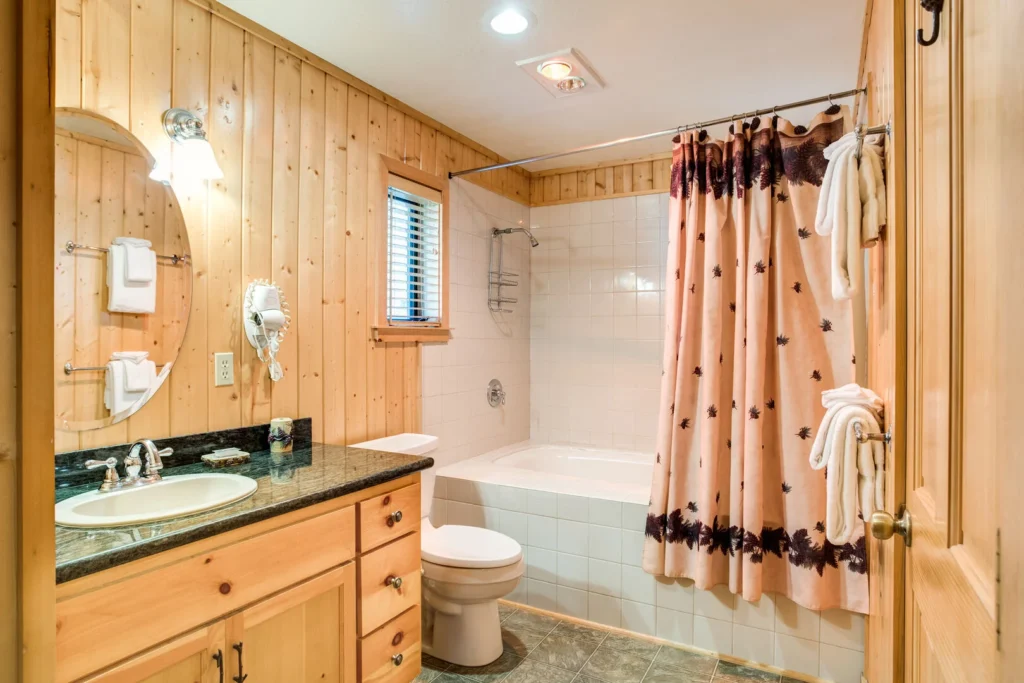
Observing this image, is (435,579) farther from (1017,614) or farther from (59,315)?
(1017,614)

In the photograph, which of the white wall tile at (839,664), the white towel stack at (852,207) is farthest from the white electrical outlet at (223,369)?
the white wall tile at (839,664)

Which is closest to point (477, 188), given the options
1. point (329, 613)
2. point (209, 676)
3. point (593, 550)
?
point (593, 550)

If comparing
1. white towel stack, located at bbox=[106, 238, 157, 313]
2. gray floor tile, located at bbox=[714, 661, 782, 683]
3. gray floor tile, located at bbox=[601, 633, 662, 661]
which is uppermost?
white towel stack, located at bbox=[106, 238, 157, 313]

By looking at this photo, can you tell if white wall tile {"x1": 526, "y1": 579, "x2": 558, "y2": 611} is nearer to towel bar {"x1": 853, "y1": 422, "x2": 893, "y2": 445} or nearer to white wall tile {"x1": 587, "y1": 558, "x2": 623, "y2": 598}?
white wall tile {"x1": 587, "y1": 558, "x2": 623, "y2": 598}

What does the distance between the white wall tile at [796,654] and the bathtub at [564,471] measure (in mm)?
742

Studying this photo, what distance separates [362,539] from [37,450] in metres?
1.27

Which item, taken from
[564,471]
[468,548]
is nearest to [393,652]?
[468,548]

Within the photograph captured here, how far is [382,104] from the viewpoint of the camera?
2664 mm

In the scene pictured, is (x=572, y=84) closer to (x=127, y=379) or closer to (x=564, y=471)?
(x=127, y=379)

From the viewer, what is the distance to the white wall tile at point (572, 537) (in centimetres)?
258

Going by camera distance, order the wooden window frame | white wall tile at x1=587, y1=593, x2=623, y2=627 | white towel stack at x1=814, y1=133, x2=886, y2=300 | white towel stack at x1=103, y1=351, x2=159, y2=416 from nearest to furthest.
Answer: white towel stack at x1=814, y1=133, x2=886, y2=300 < white towel stack at x1=103, y1=351, x2=159, y2=416 < white wall tile at x1=587, y1=593, x2=623, y2=627 < the wooden window frame

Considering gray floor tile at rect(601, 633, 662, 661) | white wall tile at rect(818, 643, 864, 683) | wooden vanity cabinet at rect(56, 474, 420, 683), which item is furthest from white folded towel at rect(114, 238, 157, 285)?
white wall tile at rect(818, 643, 864, 683)

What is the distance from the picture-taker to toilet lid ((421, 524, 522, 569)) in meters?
2.14

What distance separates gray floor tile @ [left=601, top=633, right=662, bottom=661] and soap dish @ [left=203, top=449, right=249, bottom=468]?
64.7 inches
